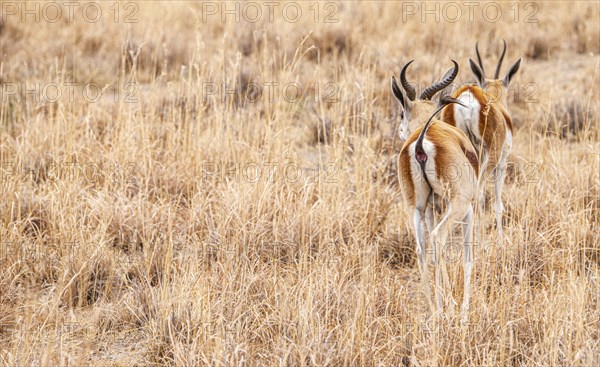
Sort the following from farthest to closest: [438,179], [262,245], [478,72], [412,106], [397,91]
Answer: [478,72] < [262,245] < [412,106] < [397,91] < [438,179]

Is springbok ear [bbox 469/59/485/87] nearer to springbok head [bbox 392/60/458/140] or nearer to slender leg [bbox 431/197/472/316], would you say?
springbok head [bbox 392/60/458/140]

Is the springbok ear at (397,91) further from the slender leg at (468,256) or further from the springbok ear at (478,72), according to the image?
the springbok ear at (478,72)

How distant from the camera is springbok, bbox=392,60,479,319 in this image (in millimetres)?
4223

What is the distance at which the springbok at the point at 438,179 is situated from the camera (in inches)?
166

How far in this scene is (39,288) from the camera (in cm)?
490

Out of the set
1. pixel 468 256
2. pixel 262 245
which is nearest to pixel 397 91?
pixel 468 256

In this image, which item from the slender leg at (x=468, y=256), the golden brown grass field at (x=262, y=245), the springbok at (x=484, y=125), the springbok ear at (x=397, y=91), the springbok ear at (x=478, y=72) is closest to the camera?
the golden brown grass field at (x=262, y=245)

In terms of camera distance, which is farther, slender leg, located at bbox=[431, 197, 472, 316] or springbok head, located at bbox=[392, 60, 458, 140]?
springbok head, located at bbox=[392, 60, 458, 140]

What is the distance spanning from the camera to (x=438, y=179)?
4254 mm

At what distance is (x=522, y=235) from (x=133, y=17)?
24.8 ft

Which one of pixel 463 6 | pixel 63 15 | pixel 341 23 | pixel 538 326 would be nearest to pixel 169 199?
pixel 538 326

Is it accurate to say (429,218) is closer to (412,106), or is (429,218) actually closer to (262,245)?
(412,106)

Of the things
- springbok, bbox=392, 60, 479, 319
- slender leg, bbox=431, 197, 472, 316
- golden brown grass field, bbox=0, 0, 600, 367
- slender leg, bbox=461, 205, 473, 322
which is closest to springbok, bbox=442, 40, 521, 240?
golden brown grass field, bbox=0, 0, 600, 367

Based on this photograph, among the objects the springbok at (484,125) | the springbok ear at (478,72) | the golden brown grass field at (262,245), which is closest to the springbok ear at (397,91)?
the springbok at (484,125)
